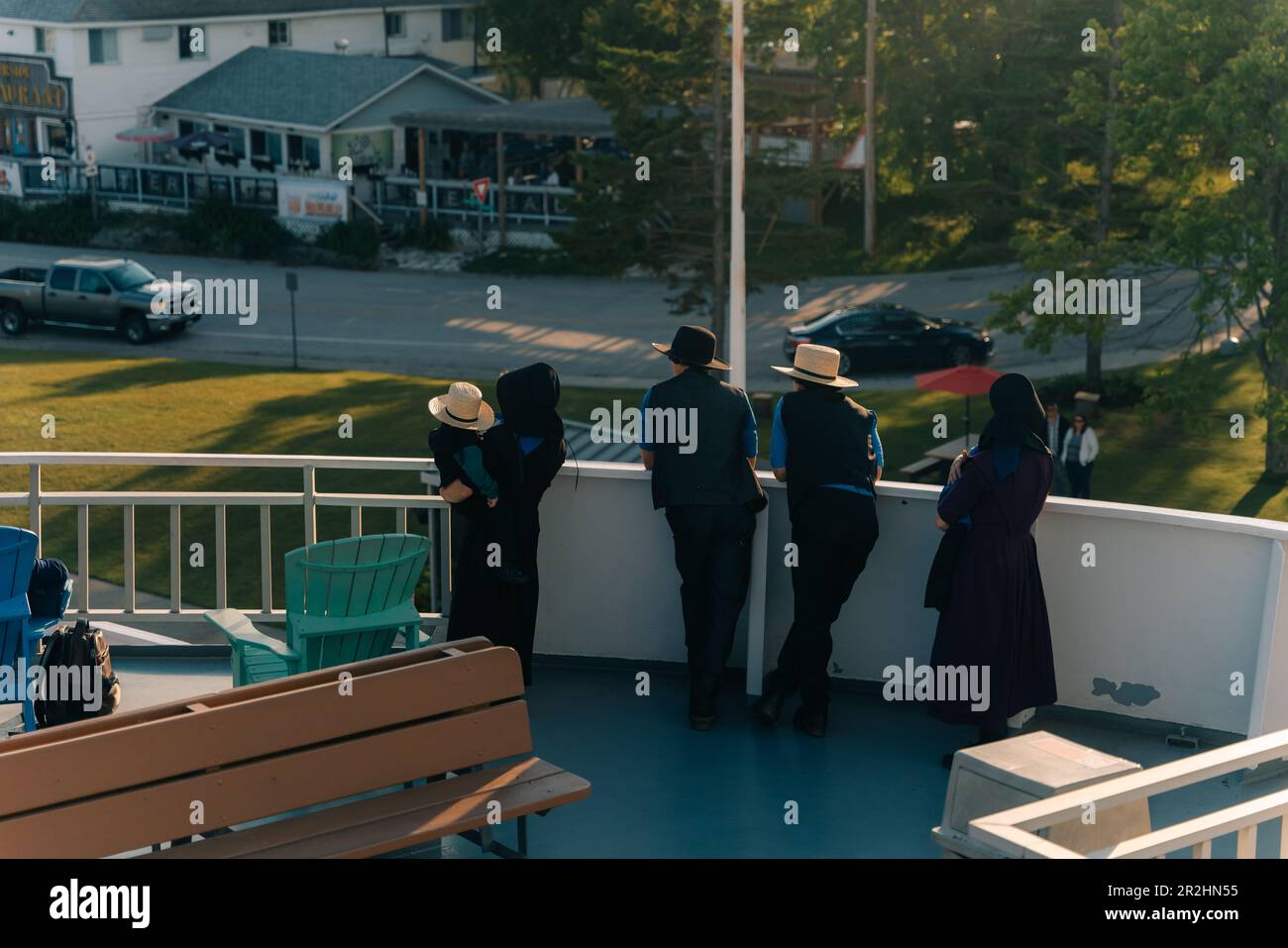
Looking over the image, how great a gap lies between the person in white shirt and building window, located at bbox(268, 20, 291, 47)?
42087 millimetres

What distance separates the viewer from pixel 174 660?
26.9ft

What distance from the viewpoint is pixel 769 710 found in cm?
746

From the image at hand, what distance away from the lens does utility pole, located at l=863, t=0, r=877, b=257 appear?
141 ft

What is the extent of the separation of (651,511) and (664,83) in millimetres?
26304

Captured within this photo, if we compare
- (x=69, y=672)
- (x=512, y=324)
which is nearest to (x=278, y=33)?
(x=512, y=324)

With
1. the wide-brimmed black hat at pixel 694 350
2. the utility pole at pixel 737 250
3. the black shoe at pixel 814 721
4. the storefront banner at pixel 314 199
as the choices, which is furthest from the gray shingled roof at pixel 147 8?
the black shoe at pixel 814 721

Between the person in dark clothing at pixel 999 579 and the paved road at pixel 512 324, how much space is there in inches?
1022

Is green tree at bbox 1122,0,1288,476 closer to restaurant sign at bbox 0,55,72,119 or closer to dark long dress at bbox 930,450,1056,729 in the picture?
dark long dress at bbox 930,450,1056,729

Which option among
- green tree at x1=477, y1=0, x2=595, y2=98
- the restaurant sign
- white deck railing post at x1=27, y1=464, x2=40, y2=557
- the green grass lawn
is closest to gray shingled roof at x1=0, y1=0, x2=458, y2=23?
the restaurant sign

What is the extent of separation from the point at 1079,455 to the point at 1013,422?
1646 cm

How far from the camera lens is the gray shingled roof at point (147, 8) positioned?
2032 inches

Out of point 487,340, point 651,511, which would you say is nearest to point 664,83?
point 487,340
